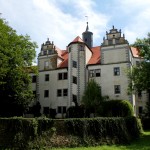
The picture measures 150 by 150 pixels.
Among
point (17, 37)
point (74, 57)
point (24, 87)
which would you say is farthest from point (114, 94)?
point (17, 37)

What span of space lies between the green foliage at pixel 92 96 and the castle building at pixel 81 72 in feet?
5.89

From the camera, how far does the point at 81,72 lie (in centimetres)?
4509

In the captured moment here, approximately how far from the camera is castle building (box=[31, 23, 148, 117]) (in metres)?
42.5

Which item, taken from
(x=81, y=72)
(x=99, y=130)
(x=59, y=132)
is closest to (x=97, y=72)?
(x=81, y=72)

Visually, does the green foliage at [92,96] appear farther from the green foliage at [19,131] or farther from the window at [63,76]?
the green foliage at [19,131]

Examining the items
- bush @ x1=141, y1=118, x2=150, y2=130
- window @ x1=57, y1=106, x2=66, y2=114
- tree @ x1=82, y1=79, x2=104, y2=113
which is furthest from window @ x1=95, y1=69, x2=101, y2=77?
bush @ x1=141, y1=118, x2=150, y2=130

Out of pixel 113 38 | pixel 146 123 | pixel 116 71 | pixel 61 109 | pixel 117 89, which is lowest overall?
pixel 146 123

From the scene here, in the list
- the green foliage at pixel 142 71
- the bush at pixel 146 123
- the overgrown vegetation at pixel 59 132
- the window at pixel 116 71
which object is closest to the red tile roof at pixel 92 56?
the window at pixel 116 71

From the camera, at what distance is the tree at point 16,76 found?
36.8m

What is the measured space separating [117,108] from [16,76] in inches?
577

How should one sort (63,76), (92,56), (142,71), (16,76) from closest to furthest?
(142,71), (16,76), (63,76), (92,56)

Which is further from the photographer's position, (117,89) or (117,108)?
(117,89)

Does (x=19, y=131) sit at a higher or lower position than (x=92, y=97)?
lower

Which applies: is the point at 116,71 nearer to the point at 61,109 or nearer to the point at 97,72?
the point at 97,72
